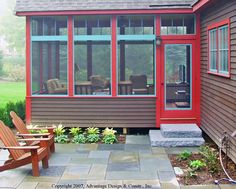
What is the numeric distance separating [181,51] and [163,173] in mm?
4071

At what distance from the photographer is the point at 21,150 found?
647 cm

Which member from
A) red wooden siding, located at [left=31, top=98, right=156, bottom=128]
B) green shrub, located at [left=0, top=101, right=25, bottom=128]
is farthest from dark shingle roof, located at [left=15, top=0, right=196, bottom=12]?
green shrub, located at [left=0, top=101, right=25, bottom=128]

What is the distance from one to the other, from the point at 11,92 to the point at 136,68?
12.4 metres

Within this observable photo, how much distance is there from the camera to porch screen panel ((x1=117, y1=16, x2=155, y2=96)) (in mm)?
9422

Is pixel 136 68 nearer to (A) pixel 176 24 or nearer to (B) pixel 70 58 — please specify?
(A) pixel 176 24

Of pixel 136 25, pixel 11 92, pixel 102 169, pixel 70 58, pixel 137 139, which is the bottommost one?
pixel 102 169

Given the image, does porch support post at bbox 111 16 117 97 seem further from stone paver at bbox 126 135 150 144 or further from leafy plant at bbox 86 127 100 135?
stone paver at bbox 126 135 150 144

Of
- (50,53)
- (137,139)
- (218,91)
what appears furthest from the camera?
(50,53)

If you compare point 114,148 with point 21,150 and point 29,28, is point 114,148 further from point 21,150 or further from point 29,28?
point 29,28

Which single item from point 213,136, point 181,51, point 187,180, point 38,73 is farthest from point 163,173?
point 38,73

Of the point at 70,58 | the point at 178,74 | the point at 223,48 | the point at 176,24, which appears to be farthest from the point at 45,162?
the point at 176,24

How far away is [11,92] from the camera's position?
2030 centimetres

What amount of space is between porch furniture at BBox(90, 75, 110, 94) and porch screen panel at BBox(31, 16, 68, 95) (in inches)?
27.1

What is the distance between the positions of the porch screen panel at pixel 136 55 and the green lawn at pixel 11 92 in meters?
7.92
